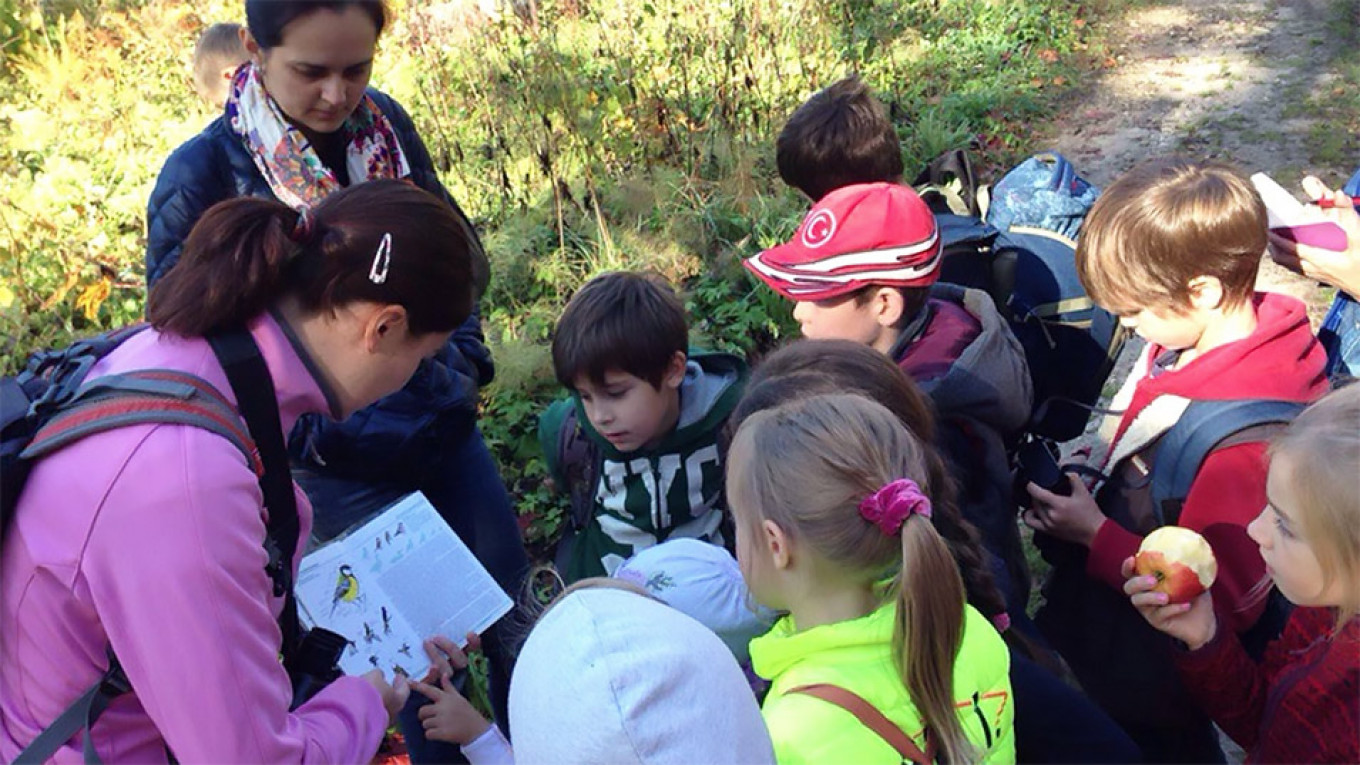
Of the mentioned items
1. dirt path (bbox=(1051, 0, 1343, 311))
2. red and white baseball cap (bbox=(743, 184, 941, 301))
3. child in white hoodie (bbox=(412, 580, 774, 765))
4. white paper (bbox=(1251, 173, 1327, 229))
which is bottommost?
dirt path (bbox=(1051, 0, 1343, 311))

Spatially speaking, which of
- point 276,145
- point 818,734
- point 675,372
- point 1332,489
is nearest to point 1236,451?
point 1332,489

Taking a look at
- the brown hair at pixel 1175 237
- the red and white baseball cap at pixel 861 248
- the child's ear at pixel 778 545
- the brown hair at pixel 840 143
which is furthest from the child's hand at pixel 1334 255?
the child's ear at pixel 778 545

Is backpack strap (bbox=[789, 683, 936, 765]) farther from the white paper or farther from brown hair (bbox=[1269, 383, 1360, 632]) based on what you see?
the white paper

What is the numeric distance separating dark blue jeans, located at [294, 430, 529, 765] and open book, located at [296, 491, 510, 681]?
1.41 ft

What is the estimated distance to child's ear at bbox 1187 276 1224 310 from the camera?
2.38 meters

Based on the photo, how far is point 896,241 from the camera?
2693 mm

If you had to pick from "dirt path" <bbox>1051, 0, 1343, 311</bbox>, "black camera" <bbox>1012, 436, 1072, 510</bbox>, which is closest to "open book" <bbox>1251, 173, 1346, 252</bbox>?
"black camera" <bbox>1012, 436, 1072, 510</bbox>

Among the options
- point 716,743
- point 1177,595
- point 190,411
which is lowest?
point 1177,595

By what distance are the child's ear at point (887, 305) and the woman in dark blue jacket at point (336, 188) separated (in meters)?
1.14

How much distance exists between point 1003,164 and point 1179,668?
17.9 feet

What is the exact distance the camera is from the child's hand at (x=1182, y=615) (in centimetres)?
211

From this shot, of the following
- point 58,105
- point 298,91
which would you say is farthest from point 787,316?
point 58,105

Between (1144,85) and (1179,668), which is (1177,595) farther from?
(1144,85)

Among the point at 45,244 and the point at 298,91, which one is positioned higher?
the point at 298,91
